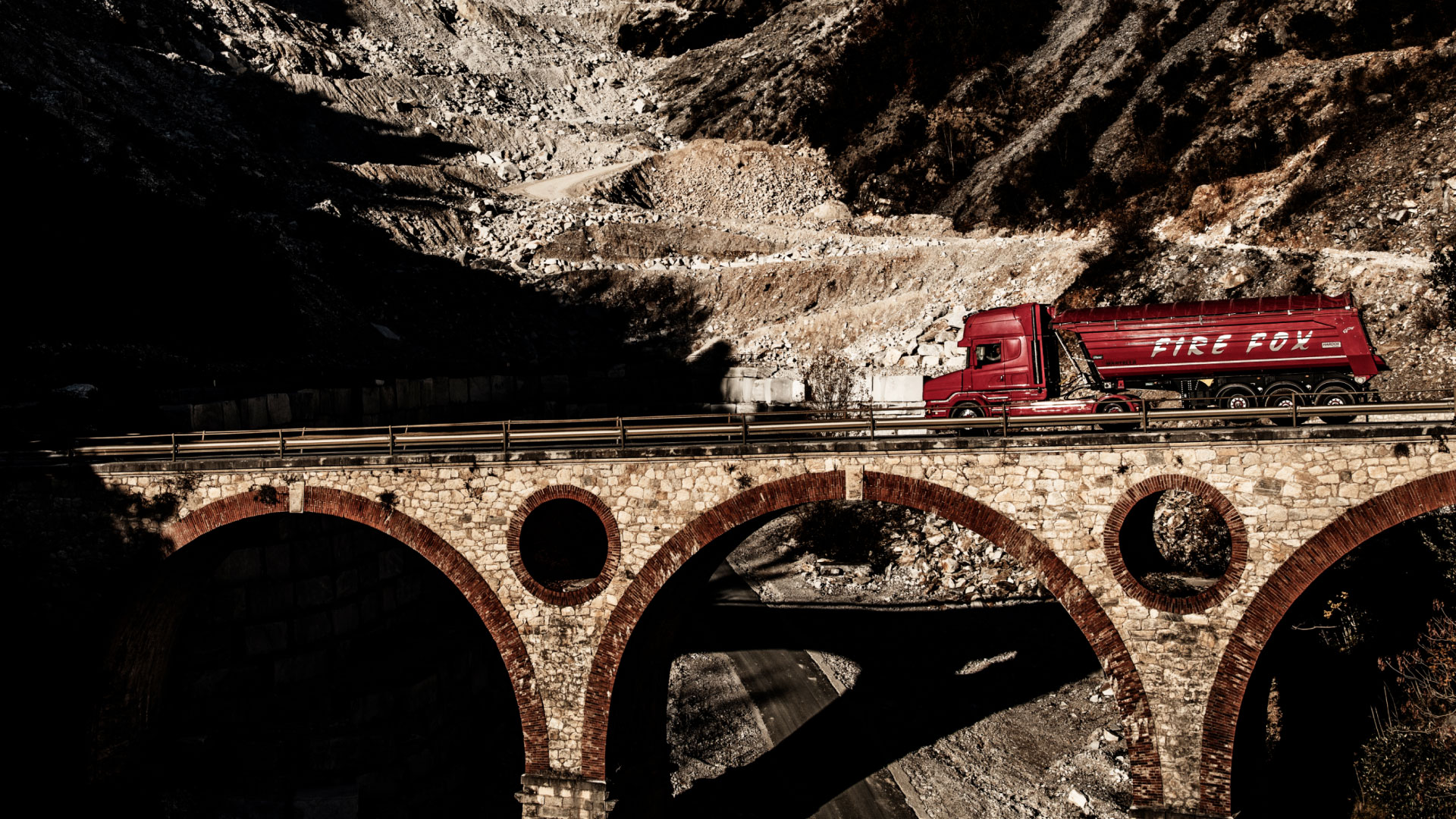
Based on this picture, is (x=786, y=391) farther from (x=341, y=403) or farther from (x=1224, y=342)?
(x=1224, y=342)

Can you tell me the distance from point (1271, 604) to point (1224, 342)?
1086cm

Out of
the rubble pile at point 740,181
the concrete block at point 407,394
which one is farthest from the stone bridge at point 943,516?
the rubble pile at point 740,181

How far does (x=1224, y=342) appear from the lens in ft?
81.3

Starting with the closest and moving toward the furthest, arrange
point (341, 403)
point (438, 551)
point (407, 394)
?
point (438, 551), point (341, 403), point (407, 394)

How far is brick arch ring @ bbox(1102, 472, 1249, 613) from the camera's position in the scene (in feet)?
53.4

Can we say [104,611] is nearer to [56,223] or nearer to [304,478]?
[304,478]

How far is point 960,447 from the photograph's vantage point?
17.7 meters

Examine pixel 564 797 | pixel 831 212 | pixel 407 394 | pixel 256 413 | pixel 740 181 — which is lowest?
pixel 564 797

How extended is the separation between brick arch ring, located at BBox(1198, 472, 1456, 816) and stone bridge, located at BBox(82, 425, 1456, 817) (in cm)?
3

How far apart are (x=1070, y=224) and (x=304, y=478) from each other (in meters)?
46.9

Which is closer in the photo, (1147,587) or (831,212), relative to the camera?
(1147,587)

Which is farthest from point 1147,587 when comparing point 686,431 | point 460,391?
point 460,391

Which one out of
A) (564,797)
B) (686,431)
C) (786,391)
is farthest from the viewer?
(786,391)

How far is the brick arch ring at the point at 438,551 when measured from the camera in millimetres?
19609
